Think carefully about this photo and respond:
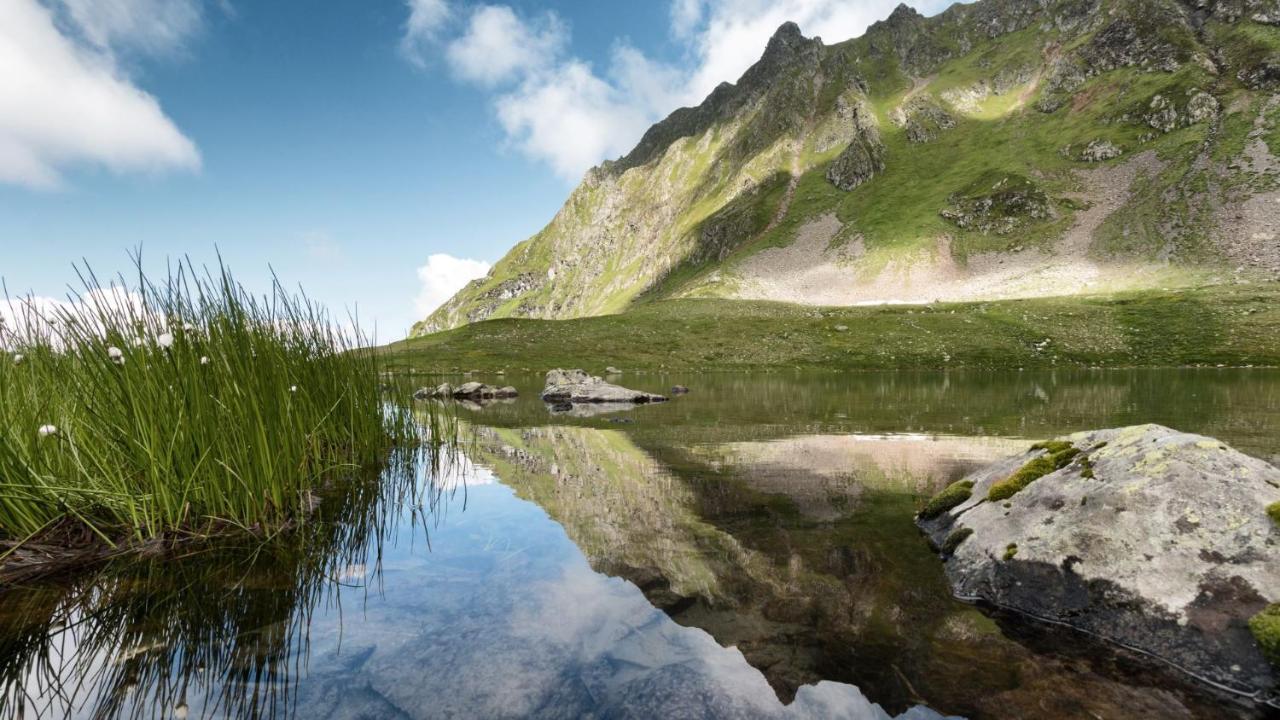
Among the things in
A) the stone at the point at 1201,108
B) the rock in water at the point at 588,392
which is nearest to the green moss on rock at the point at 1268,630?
the rock in water at the point at 588,392

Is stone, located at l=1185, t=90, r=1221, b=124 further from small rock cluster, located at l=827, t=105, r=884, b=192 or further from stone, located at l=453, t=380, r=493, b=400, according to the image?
stone, located at l=453, t=380, r=493, b=400

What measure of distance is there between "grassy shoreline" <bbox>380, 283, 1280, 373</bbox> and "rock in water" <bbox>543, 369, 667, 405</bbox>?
25.7 meters

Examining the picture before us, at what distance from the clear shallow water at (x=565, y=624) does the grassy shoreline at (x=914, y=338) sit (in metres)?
52.4

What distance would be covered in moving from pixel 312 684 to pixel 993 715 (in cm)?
479

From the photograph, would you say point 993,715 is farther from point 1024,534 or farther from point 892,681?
point 1024,534

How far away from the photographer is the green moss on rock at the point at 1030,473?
714cm

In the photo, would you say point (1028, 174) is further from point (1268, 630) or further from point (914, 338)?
point (1268, 630)

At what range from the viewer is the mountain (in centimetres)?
9875

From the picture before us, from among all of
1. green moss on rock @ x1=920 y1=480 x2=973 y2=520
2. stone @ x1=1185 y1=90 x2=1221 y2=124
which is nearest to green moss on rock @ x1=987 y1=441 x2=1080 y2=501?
green moss on rock @ x1=920 y1=480 x2=973 y2=520

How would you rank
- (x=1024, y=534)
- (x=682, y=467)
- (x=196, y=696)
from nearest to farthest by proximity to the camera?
(x=196, y=696), (x=1024, y=534), (x=682, y=467)

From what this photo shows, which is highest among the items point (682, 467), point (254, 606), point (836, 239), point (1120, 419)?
point (836, 239)

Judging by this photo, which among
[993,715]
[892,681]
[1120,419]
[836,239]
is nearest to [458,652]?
[892,681]

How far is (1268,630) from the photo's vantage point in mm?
4113

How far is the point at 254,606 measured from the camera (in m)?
5.11
